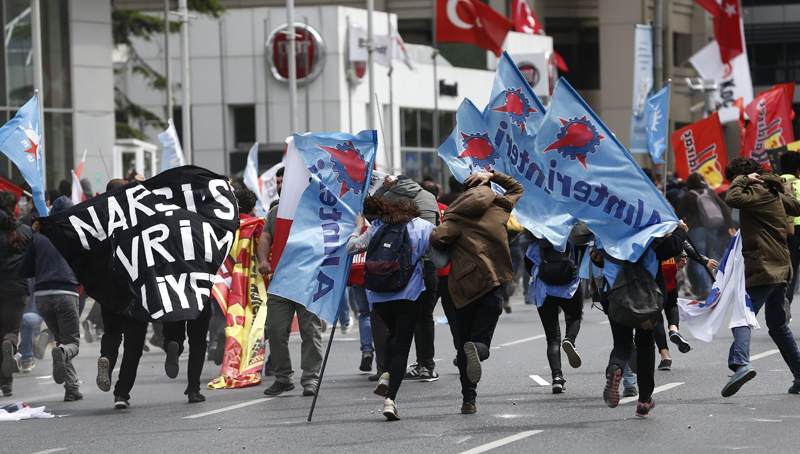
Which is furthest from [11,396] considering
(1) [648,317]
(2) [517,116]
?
(1) [648,317]

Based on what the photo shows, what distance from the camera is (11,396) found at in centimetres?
1003

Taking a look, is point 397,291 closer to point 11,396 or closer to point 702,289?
point 11,396

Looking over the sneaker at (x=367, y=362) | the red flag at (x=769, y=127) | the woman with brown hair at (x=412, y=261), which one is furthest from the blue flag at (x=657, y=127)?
the woman with brown hair at (x=412, y=261)

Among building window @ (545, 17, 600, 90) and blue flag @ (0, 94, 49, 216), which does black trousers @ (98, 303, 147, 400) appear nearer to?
blue flag @ (0, 94, 49, 216)

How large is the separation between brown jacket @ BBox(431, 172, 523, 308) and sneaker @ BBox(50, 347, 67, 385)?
3423 mm

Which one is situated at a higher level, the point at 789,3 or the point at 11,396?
the point at 789,3

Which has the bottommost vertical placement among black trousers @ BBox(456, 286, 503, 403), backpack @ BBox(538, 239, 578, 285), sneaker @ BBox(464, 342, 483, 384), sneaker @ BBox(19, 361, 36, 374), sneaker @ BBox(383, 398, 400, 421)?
sneaker @ BBox(19, 361, 36, 374)

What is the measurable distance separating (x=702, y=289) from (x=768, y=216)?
342 inches

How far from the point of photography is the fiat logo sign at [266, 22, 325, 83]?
115 ft

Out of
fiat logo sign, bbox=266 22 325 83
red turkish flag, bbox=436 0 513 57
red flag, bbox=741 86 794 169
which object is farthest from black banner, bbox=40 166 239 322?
fiat logo sign, bbox=266 22 325 83

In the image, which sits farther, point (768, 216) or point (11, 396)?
point (11, 396)

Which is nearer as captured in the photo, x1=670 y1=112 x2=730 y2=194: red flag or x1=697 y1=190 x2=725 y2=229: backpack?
x1=697 y1=190 x2=725 y2=229: backpack

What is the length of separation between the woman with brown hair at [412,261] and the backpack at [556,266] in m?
1.31

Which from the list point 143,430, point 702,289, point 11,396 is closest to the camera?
point 143,430
